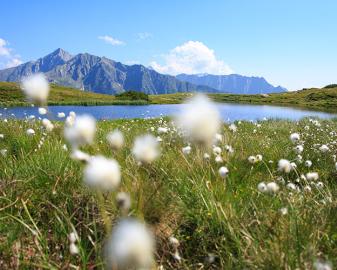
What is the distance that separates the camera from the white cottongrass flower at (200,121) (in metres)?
2.17

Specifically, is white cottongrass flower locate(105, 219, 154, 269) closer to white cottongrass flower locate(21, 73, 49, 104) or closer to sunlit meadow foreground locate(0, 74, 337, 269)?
sunlit meadow foreground locate(0, 74, 337, 269)

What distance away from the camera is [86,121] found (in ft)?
6.92

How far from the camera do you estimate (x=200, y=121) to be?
85.4 inches

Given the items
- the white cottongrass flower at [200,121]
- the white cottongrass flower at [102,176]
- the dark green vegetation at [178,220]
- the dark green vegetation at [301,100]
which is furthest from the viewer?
the dark green vegetation at [301,100]

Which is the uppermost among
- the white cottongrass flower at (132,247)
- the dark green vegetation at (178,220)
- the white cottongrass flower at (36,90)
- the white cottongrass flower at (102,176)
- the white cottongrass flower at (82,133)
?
the white cottongrass flower at (36,90)

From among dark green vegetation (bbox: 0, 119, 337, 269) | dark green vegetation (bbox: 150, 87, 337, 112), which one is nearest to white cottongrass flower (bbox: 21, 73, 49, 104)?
dark green vegetation (bbox: 0, 119, 337, 269)

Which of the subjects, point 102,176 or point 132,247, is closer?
point 132,247

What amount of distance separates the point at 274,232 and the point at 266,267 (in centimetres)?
32

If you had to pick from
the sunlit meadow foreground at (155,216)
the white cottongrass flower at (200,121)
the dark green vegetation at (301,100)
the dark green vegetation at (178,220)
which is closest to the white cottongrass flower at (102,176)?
the sunlit meadow foreground at (155,216)

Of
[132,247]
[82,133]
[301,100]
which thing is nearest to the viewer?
[132,247]

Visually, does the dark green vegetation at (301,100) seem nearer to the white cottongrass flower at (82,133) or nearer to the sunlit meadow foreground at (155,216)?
the sunlit meadow foreground at (155,216)

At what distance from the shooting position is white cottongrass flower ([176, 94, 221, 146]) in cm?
217

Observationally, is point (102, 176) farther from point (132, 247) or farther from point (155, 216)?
point (155, 216)

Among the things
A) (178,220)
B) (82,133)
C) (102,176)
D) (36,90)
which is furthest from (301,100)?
(102,176)
